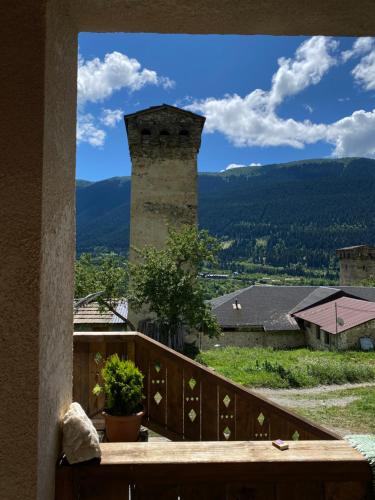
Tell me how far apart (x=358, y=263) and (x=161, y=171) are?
35.7 m

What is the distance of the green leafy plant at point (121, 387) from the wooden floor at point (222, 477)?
3.43 ft

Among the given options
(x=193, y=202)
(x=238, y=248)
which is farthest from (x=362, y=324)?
(x=238, y=248)

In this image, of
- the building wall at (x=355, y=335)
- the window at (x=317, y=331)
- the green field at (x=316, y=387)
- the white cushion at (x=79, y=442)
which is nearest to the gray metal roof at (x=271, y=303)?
the window at (x=317, y=331)

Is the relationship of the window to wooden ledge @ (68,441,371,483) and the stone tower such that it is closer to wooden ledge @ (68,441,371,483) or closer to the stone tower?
the stone tower

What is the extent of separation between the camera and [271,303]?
30422 mm

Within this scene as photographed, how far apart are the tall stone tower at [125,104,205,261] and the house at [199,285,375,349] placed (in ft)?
29.5

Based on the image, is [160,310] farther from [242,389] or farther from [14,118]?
[14,118]

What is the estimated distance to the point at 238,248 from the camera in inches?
5517

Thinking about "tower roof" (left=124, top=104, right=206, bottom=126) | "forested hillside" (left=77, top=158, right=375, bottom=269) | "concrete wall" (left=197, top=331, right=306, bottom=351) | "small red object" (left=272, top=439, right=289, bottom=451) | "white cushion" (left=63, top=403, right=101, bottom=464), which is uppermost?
"forested hillside" (left=77, top=158, right=375, bottom=269)

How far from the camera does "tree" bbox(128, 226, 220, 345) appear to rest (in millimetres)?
14945

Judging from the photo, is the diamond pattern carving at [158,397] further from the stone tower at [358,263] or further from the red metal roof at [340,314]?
the stone tower at [358,263]

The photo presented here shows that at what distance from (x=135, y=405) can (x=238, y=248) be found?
139 m

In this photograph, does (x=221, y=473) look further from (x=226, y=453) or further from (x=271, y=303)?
(x=271, y=303)

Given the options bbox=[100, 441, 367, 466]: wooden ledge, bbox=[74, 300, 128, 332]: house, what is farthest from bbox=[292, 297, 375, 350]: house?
bbox=[100, 441, 367, 466]: wooden ledge
